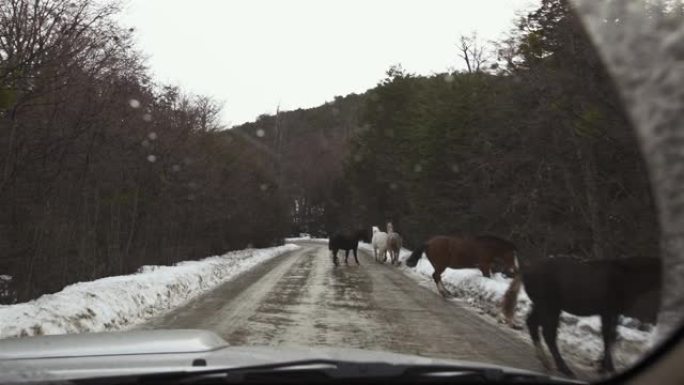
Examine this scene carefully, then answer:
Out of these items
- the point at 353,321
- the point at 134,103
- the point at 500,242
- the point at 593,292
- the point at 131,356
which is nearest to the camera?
the point at 131,356

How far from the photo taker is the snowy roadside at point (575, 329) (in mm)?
4688

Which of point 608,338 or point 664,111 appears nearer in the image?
point 664,111

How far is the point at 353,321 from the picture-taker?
31.5 ft

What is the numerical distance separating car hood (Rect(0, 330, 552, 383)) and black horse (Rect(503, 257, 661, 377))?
234 centimetres

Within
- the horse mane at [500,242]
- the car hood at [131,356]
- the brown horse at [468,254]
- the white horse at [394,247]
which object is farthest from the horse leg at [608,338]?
the white horse at [394,247]

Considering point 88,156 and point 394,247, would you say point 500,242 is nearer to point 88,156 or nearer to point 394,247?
point 88,156

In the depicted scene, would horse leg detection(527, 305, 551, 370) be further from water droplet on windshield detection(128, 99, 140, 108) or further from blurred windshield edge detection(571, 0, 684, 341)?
water droplet on windshield detection(128, 99, 140, 108)

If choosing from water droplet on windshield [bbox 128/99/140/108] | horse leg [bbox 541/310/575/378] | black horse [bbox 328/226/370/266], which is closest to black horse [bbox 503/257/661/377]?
horse leg [bbox 541/310/575/378]

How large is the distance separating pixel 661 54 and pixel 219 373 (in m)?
2.49

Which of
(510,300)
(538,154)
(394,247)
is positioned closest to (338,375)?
(510,300)

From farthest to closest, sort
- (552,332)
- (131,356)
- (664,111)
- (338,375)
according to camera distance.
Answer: (552,332), (131,356), (338,375), (664,111)

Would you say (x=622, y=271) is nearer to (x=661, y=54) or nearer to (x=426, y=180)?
(x=661, y=54)

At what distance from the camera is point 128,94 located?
1650cm

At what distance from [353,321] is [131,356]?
6396mm
